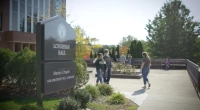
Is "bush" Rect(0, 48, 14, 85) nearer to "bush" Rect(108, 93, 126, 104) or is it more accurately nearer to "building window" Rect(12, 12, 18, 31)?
"bush" Rect(108, 93, 126, 104)

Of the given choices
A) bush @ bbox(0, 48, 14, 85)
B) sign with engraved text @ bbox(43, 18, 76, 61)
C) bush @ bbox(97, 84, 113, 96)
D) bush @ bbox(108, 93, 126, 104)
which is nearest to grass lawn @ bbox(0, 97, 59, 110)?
sign with engraved text @ bbox(43, 18, 76, 61)

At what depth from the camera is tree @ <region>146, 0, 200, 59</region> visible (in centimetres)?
3225

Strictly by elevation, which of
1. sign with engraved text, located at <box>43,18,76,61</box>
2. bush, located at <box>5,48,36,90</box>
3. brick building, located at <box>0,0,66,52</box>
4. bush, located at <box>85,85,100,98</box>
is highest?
brick building, located at <box>0,0,66,52</box>

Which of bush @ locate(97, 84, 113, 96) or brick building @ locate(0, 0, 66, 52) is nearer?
bush @ locate(97, 84, 113, 96)

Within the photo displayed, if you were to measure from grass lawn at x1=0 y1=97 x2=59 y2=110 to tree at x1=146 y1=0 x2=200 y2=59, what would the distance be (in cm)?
2964

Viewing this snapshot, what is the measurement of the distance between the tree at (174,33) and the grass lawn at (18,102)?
A: 29.6 metres

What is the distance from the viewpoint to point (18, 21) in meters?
24.5

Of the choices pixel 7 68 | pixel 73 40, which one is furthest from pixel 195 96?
pixel 7 68

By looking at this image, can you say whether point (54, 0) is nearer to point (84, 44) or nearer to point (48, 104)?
point (84, 44)

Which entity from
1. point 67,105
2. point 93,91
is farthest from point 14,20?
point 67,105

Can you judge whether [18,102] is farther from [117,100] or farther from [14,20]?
[14,20]

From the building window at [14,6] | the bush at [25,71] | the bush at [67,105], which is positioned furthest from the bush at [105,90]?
the building window at [14,6]

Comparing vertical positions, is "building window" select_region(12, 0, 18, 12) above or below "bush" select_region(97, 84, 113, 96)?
above

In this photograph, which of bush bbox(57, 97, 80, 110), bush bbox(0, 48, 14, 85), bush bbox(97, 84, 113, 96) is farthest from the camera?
bush bbox(0, 48, 14, 85)
